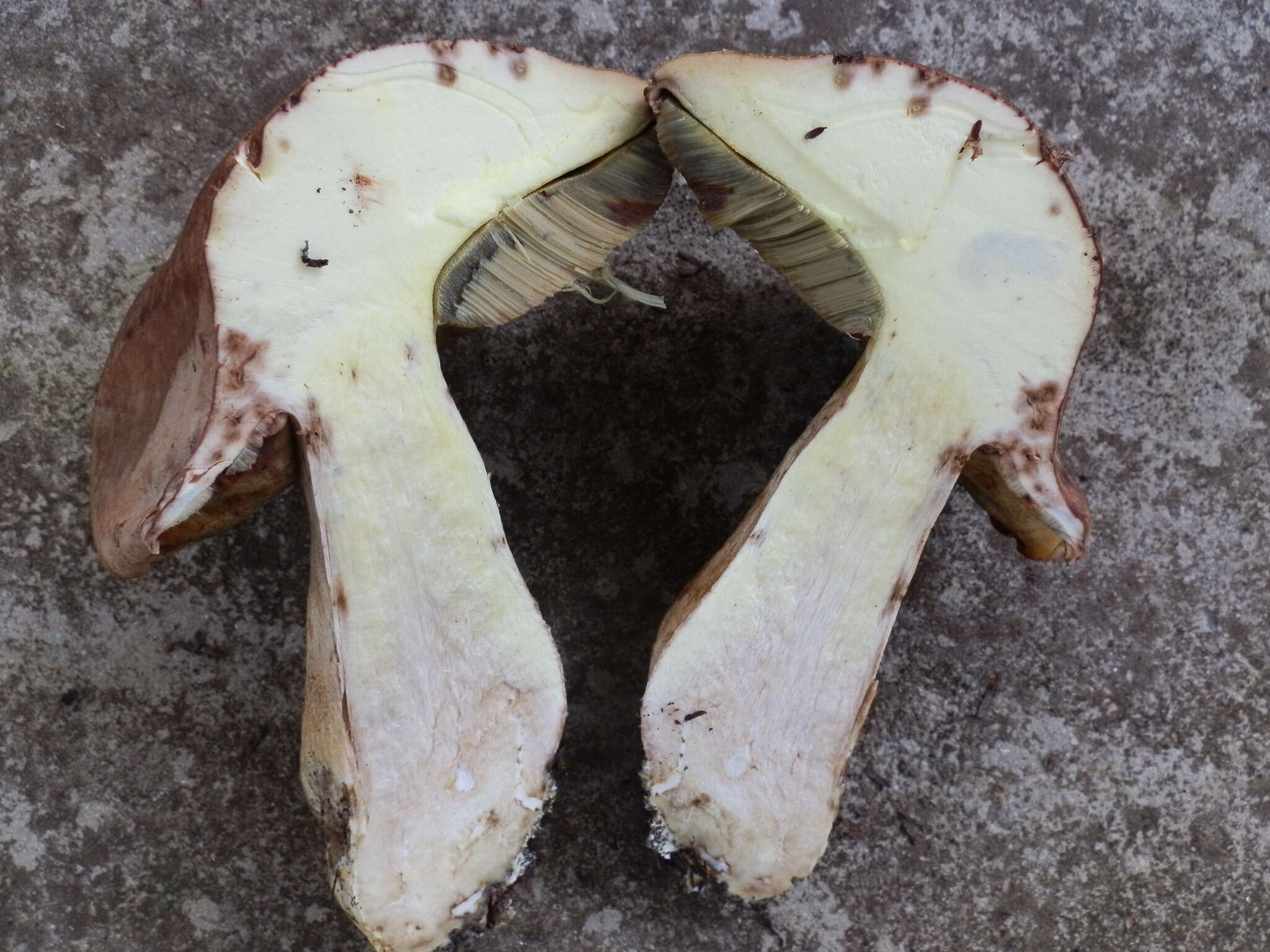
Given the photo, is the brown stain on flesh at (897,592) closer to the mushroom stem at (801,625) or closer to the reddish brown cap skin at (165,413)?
the mushroom stem at (801,625)

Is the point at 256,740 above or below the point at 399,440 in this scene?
below

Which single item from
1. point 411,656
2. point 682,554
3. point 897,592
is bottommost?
point 682,554

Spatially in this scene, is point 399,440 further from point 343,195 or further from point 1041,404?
point 1041,404

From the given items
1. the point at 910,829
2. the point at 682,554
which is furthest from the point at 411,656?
the point at 910,829

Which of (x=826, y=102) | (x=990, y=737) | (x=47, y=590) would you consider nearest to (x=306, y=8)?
(x=826, y=102)

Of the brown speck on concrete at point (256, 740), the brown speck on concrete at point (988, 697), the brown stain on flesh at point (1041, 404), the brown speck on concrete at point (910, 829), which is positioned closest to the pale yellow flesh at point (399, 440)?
the brown speck on concrete at point (256, 740)

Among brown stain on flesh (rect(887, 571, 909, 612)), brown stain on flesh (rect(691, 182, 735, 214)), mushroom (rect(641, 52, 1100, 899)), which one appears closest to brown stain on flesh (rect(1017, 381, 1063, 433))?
mushroom (rect(641, 52, 1100, 899))

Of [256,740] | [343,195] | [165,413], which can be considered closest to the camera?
[343,195]

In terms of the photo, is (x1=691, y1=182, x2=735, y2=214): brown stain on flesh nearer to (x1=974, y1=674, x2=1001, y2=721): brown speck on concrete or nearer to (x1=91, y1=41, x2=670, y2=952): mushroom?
(x1=91, y1=41, x2=670, y2=952): mushroom
